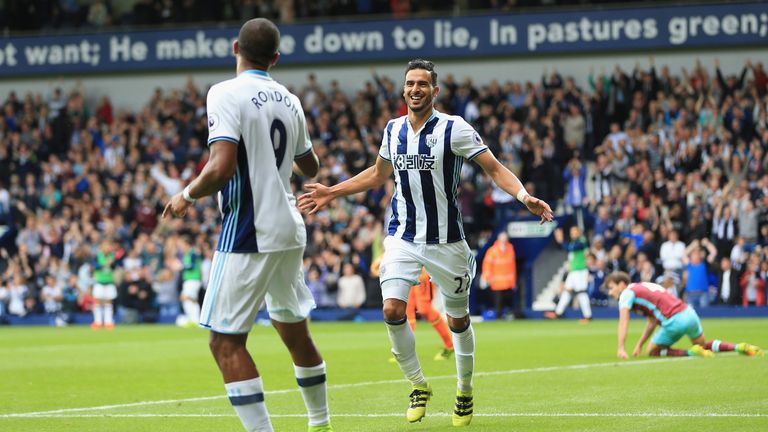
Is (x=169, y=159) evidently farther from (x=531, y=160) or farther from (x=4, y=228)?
(x=531, y=160)

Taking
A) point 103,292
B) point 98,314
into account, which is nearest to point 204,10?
point 103,292

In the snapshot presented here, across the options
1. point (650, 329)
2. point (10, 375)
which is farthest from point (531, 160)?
point (10, 375)

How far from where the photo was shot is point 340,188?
29.1ft

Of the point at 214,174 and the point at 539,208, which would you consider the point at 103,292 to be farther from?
the point at 214,174

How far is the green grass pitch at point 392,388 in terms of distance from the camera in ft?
29.5

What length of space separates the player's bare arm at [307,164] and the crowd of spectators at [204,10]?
1038 inches

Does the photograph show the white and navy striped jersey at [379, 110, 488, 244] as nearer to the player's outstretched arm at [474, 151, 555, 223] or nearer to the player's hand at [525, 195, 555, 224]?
the player's outstretched arm at [474, 151, 555, 223]

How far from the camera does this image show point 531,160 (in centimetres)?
2936

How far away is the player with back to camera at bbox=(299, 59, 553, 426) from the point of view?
8953mm

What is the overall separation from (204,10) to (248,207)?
3037 cm

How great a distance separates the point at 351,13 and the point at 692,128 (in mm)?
10904

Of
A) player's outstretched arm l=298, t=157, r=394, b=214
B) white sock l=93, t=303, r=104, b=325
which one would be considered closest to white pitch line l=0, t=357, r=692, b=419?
player's outstretched arm l=298, t=157, r=394, b=214

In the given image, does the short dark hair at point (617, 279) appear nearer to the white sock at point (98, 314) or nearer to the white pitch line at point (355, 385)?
the white pitch line at point (355, 385)

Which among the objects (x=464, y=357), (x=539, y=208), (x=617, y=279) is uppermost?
(x=539, y=208)
